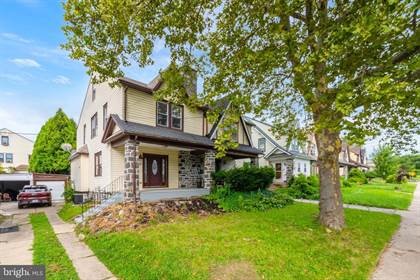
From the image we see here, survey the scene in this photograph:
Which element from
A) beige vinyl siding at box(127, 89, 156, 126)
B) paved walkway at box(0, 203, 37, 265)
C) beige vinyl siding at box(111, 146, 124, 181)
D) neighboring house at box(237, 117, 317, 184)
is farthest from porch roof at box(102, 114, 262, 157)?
neighboring house at box(237, 117, 317, 184)

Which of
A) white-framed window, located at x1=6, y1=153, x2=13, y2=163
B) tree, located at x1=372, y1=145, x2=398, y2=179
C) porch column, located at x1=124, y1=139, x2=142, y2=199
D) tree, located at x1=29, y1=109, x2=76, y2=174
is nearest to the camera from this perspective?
porch column, located at x1=124, y1=139, x2=142, y2=199

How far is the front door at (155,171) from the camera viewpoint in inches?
521

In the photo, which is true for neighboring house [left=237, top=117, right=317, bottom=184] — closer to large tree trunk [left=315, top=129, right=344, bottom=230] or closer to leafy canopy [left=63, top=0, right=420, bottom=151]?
leafy canopy [left=63, top=0, right=420, bottom=151]

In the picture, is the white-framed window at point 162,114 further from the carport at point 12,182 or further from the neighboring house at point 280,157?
the carport at point 12,182

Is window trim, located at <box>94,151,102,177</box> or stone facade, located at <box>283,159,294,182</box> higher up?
window trim, located at <box>94,151,102,177</box>

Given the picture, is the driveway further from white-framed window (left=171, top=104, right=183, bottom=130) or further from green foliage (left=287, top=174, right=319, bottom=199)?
green foliage (left=287, top=174, right=319, bottom=199)

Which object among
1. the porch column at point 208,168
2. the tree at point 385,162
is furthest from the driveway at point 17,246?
the tree at point 385,162

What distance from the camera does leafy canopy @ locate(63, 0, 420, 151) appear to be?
4656 mm

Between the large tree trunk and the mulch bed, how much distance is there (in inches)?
186

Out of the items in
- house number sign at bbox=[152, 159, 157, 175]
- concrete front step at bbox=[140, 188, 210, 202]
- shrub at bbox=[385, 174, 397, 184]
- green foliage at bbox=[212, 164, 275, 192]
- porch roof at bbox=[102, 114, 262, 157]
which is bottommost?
shrub at bbox=[385, 174, 397, 184]

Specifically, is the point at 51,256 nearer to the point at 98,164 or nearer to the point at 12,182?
the point at 98,164

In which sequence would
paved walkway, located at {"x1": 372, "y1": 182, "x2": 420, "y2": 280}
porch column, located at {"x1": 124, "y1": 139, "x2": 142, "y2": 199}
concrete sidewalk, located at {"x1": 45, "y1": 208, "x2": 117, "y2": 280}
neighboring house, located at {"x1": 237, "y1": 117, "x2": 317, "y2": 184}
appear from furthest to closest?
neighboring house, located at {"x1": 237, "y1": 117, "x2": 317, "y2": 184}, porch column, located at {"x1": 124, "y1": 139, "x2": 142, "y2": 199}, concrete sidewalk, located at {"x1": 45, "y1": 208, "x2": 117, "y2": 280}, paved walkway, located at {"x1": 372, "y1": 182, "x2": 420, "y2": 280}

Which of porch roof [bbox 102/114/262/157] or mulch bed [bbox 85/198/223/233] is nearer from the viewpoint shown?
mulch bed [bbox 85/198/223/233]

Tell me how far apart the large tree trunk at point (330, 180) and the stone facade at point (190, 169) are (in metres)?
9.53
